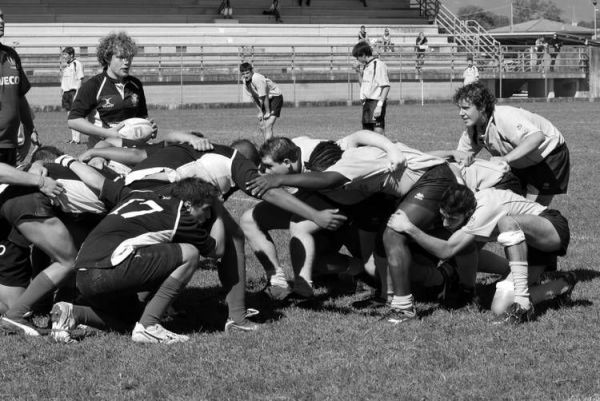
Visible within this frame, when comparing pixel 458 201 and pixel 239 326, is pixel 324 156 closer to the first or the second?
pixel 458 201

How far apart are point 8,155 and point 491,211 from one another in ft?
11.9

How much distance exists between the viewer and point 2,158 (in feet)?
24.0

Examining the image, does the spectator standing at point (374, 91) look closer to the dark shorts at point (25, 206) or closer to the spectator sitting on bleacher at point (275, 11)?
the dark shorts at point (25, 206)

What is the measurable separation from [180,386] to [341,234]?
2575mm

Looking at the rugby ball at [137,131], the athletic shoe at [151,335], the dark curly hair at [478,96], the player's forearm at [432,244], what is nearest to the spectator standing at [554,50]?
the dark curly hair at [478,96]

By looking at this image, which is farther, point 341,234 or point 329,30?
point 329,30

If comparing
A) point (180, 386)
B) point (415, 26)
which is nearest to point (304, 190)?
point (180, 386)

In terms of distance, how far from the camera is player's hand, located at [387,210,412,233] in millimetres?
6348

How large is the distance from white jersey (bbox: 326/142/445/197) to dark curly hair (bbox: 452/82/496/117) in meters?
0.63

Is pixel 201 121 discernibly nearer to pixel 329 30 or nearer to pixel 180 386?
pixel 329 30

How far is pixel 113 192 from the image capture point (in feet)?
20.4

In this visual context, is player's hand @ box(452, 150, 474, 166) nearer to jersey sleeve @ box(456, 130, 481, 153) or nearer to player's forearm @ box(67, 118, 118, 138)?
jersey sleeve @ box(456, 130, 481, 153)

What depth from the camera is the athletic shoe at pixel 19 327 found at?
19.9 ft

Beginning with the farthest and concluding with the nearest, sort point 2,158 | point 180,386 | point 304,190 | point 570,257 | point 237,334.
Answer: point 570,257 < point 2,158 < point 304,190 < point 237,334 < point 180,386
